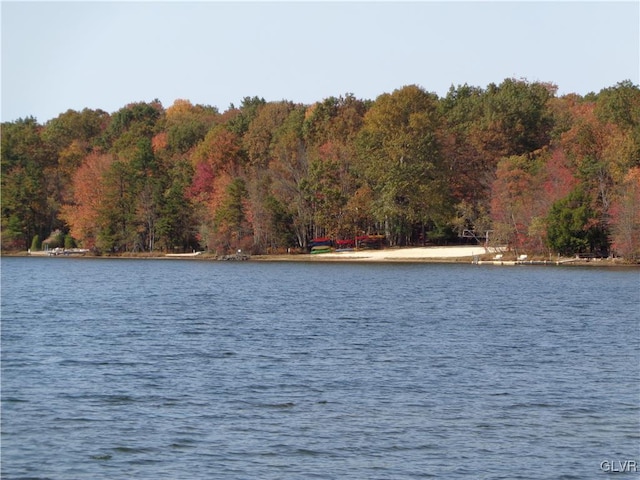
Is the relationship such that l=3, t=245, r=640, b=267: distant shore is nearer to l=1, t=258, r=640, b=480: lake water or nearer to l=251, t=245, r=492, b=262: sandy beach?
l=251, t=245, r=492, b=262: sandy beach

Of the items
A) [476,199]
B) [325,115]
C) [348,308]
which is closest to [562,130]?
[476,199]

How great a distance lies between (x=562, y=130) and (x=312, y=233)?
28.4 metres

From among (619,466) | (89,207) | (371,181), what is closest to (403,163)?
(371,181)

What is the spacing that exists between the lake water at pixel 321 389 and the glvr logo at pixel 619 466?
6cm

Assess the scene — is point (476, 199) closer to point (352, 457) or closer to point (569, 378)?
point (569, 378)

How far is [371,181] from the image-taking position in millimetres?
105312

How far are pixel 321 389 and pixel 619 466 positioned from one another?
29.4ft

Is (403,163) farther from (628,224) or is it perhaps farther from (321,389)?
(321,389)

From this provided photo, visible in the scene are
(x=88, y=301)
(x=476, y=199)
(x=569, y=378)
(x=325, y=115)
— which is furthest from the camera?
(x=325, y=115)

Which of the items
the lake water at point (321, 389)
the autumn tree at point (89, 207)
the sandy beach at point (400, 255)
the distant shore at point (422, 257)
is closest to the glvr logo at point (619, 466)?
the lake water at point (321, 389)

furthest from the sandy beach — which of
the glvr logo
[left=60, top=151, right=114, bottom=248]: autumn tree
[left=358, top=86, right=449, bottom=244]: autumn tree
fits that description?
the glvr logo

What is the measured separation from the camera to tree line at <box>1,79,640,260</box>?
87.2m

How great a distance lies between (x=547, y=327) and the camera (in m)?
41.2

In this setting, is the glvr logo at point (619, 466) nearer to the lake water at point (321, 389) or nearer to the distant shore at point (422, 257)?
the lake water at point (321, 389)
